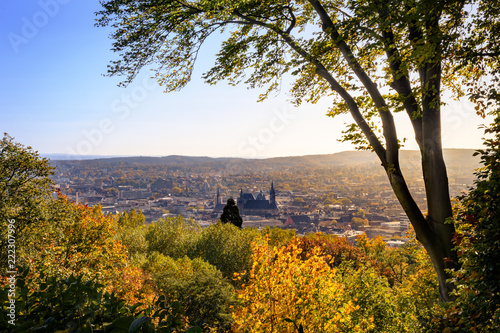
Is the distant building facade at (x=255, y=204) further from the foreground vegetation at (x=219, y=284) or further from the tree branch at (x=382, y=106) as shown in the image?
the tree branch at (x=382, y=106)

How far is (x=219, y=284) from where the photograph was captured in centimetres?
1075

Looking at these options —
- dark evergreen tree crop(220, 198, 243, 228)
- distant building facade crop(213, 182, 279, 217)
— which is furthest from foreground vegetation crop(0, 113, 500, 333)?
distant building facade crop(213, 182, 279, 217)

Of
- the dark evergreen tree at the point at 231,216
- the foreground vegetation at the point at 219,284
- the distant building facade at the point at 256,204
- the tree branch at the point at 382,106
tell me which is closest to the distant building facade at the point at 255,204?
the distant building facade at the point at 256,204

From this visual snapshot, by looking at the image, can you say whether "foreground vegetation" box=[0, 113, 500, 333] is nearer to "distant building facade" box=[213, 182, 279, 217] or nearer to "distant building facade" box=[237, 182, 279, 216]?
"distant building facade" box=[213, 182, 279, 217]

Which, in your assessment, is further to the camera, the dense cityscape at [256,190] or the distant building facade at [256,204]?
the distant building facade at [256,204]

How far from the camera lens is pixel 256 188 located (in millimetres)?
76250

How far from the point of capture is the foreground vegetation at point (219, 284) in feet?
5.70

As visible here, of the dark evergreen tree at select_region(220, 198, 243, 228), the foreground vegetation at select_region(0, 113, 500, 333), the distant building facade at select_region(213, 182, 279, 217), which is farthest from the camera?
the distant building facade at select_region(213, 182, 279, 217)

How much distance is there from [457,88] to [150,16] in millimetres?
5503

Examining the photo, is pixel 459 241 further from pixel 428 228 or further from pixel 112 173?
pixel 112 173

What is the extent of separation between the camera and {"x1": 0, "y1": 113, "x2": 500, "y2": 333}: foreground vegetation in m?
1.74

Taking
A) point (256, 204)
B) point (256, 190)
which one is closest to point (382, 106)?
point (256, 204)

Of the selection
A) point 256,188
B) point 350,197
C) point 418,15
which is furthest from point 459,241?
point 256,188

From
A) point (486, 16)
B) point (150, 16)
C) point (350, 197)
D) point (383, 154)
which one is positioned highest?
point (150, 16)
